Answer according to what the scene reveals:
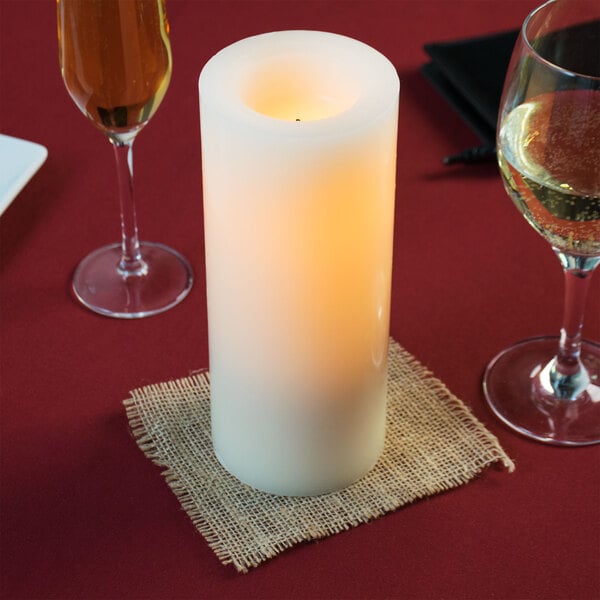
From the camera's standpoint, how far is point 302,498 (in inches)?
23.5

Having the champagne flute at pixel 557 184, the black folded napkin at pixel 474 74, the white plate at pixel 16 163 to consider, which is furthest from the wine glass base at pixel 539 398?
the white plate at pixel 16 163

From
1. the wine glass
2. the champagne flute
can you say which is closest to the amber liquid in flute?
the wine glass

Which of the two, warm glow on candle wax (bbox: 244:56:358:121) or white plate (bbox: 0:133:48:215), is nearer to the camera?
warm glow on candle wax (bbox: 244:56:358:121)

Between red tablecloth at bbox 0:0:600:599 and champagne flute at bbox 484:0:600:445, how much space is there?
0.06 feet

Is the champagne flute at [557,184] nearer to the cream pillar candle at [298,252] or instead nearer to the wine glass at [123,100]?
the cream pillar candle at [298,252]

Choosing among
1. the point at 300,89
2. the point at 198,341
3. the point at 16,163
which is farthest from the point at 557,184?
the point at 16,163

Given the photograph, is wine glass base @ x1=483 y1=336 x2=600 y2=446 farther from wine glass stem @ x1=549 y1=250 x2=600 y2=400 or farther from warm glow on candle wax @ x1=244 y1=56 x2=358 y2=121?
warm glow on candle wax @ x1=244 y1=56 x2=358 y2=121

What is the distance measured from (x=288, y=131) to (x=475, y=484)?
236 mm

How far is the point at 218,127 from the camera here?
19.7 inches

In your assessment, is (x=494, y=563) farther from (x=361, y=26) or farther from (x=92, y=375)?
(x=361, y=26)

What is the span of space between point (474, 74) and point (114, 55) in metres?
0.33

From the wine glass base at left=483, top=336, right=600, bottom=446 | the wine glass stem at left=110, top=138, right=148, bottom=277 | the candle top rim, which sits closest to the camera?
the candle top rim

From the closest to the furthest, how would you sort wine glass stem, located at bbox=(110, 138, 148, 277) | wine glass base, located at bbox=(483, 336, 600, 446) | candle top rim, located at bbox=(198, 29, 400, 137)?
1. candle top rim, located at bbox=(198, 29, 400, 137)
2. wine glass base, located at bbox=(483, 336, 600, 446)
3. wine glass stem, located at bbox=(110, 138, 148, 277)

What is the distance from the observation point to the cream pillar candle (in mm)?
497
